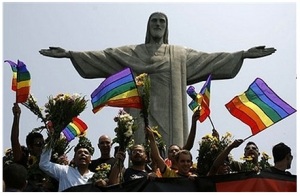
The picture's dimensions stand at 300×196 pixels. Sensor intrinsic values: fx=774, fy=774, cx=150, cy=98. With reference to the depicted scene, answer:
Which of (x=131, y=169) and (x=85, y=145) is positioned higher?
(x=85, y=145)

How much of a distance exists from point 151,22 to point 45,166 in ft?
24.9

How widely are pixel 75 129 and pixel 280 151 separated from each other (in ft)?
15.2

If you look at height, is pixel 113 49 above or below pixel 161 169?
above

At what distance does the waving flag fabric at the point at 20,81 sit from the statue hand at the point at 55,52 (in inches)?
133

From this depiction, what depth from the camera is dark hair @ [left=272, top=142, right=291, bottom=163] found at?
1125 cm

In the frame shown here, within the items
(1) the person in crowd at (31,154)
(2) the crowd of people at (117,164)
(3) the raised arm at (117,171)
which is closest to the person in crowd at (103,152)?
(2) the crowd of people at (117,164)

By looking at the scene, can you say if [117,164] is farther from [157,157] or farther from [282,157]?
[282,157]

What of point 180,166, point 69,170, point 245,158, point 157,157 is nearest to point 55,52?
point 69,170

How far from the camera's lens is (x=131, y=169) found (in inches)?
438

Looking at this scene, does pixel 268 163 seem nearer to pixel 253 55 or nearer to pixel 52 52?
pixel 253 55

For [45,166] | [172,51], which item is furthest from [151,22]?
[45,166]

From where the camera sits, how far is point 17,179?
9352 mm

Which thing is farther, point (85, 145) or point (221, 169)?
point (85, 145)

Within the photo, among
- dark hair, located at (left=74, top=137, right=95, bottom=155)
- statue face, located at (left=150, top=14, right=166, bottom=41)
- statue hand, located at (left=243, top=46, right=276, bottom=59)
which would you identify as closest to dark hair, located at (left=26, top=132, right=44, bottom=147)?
dark hair, located at (left=74, top=137, right=95, bottom=155)
